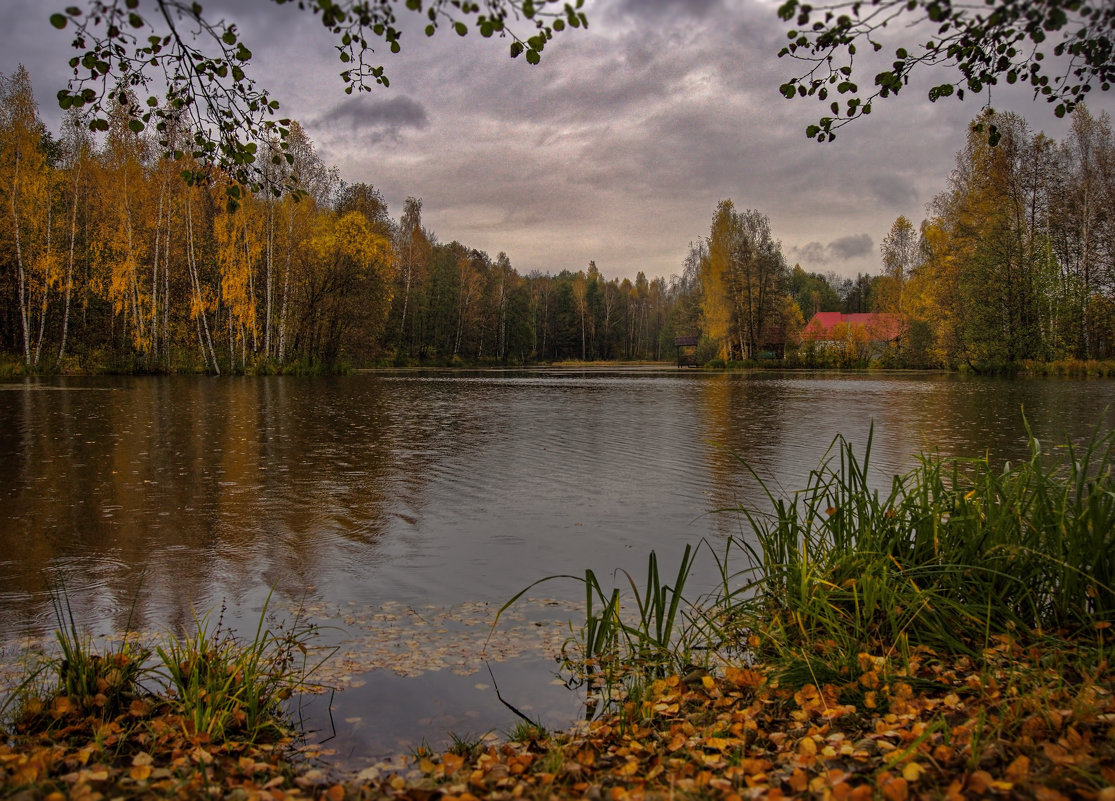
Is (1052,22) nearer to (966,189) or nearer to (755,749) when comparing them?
(755,749)

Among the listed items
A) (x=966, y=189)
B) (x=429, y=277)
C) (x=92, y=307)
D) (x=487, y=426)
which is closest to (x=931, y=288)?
(x=966, y=189)

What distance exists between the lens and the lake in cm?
432

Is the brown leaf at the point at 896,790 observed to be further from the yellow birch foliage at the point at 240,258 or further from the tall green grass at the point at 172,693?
the yellow birch foliage at the point at 240,258

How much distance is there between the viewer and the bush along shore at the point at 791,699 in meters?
2.76

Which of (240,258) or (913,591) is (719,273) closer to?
(240,258)

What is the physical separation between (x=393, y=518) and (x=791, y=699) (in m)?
5.28

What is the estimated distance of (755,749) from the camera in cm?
310

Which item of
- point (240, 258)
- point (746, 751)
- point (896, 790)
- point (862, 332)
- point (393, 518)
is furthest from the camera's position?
point (862, 332)

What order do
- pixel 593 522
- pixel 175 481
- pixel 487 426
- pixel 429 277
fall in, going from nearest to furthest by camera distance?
pixel 593 522, pixel 175 481, pixel 487 426, pixel 429 277

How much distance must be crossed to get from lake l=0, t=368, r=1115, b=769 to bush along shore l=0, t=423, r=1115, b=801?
41cm

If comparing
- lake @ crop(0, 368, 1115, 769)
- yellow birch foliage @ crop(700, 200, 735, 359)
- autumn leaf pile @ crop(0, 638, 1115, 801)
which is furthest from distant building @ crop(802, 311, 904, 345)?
autumn leaf pile @ crop(0, 638, 1115, 801)

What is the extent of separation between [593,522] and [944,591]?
398 centimetres

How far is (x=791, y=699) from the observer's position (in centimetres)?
366

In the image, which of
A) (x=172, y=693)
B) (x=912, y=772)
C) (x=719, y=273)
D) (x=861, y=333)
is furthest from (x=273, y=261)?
(x=861, y=333)
